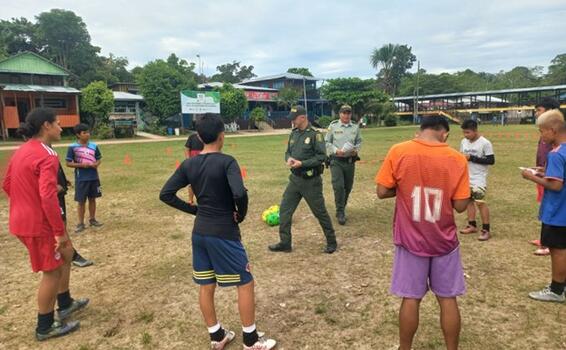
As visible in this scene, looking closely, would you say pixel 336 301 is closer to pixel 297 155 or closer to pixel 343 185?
pixel 297 155

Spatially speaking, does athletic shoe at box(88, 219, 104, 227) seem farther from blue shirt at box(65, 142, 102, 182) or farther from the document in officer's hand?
the document in officer's hand

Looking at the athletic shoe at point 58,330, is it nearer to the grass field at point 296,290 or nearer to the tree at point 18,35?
the grass field at point 296,290

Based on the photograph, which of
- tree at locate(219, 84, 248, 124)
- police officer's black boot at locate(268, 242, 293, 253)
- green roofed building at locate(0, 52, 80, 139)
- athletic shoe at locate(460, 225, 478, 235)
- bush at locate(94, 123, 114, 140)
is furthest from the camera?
tree at locate(219, 84, 248, 124)

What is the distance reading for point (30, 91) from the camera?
1337 inches

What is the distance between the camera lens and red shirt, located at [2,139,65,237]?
10.6 ft

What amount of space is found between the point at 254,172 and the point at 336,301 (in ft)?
31.8

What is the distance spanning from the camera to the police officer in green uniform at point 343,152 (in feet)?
22.6

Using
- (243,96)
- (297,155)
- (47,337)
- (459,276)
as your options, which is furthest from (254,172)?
(243,96)

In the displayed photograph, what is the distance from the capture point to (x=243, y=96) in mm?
45750

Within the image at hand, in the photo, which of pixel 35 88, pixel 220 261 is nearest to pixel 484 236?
pixel 220 261

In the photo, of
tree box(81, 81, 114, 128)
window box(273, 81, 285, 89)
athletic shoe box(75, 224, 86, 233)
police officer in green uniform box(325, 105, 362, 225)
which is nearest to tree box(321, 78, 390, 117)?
window box(273, 81, 285, 89)

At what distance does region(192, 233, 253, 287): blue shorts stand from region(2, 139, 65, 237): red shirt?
1219 millimetres

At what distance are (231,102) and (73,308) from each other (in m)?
42.1

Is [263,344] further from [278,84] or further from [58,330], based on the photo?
[278,84]
